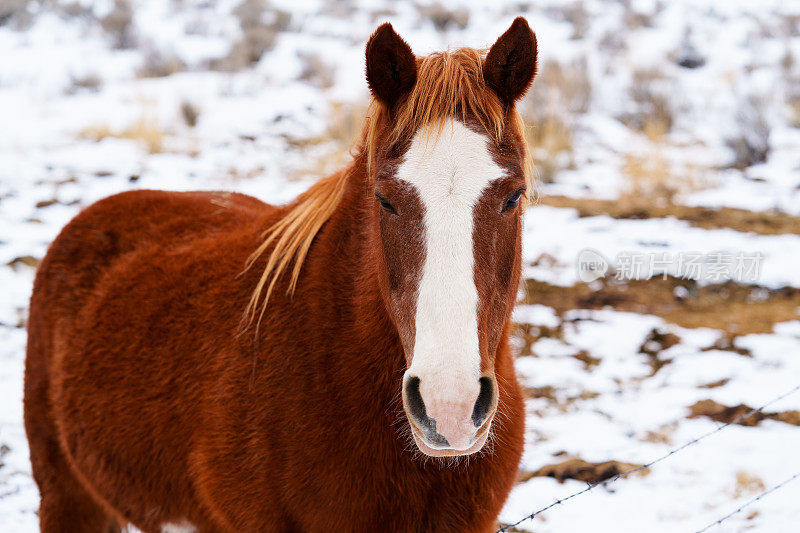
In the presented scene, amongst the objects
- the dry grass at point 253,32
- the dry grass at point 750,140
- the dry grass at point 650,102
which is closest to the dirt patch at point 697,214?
the dry grass at point 750,140

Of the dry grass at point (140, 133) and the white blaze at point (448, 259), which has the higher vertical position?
the white blaze at point (448, 259)

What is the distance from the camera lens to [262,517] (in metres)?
2.03

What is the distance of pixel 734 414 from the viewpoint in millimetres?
3939

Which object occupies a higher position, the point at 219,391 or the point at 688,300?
the point at 219,391

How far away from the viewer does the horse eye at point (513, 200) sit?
167 centimetres

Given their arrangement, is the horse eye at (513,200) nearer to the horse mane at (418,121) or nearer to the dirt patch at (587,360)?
the horse mane at (418,121)

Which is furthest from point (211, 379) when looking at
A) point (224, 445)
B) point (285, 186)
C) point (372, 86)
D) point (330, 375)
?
point (285, 186)

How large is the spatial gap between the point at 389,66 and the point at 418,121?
0.20 metres

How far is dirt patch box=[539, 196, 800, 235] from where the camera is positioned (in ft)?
20.3

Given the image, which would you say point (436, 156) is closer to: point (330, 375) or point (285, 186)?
point (330, 375)

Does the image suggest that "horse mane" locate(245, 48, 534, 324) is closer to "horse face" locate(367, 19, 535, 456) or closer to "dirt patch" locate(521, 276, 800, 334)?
"horse face" locate(367, 19, 535, 456)

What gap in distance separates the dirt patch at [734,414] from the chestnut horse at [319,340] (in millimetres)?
2296

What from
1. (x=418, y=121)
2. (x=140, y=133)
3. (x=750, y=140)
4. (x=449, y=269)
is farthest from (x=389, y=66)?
(x=140, y=133)

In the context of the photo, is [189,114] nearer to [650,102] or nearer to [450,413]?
[650,102]
